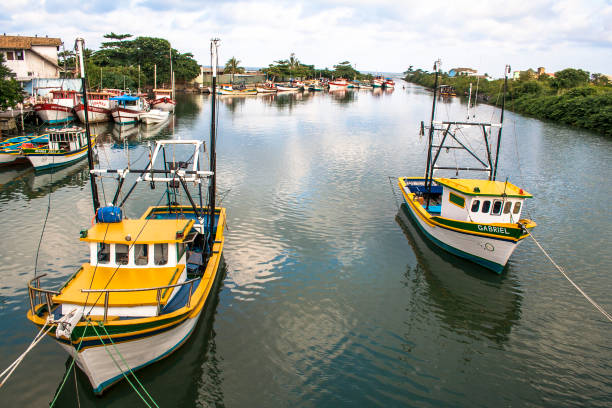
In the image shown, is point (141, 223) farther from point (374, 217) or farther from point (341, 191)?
point (341, 191)

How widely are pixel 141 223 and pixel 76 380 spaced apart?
17.8 ft

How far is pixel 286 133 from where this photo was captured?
57.3m

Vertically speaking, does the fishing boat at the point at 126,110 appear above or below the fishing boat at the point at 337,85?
below

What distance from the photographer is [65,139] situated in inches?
1463

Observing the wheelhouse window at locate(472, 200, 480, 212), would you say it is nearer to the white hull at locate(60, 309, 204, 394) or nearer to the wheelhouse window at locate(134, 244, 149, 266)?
the white hull at locate(60, 309, 204, 394)

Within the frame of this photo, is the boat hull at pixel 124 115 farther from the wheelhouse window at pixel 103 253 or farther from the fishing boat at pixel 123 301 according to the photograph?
the wheelhouse window at pixel 103 253

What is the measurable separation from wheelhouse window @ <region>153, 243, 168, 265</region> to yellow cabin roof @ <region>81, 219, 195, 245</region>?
0.37m

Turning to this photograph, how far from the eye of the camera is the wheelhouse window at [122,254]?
13.5m

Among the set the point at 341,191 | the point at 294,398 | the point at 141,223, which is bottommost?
the point at 294,398

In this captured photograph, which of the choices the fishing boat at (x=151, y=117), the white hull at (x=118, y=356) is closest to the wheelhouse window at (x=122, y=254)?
the white hull at (x=118, y=356)

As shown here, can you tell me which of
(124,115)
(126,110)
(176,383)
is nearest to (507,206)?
(176,383)

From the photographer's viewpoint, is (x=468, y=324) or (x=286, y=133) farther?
(x=286, y=133)

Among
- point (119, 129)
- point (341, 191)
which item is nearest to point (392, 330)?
point (341, 191)

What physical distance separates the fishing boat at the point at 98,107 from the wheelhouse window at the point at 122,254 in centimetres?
5286
